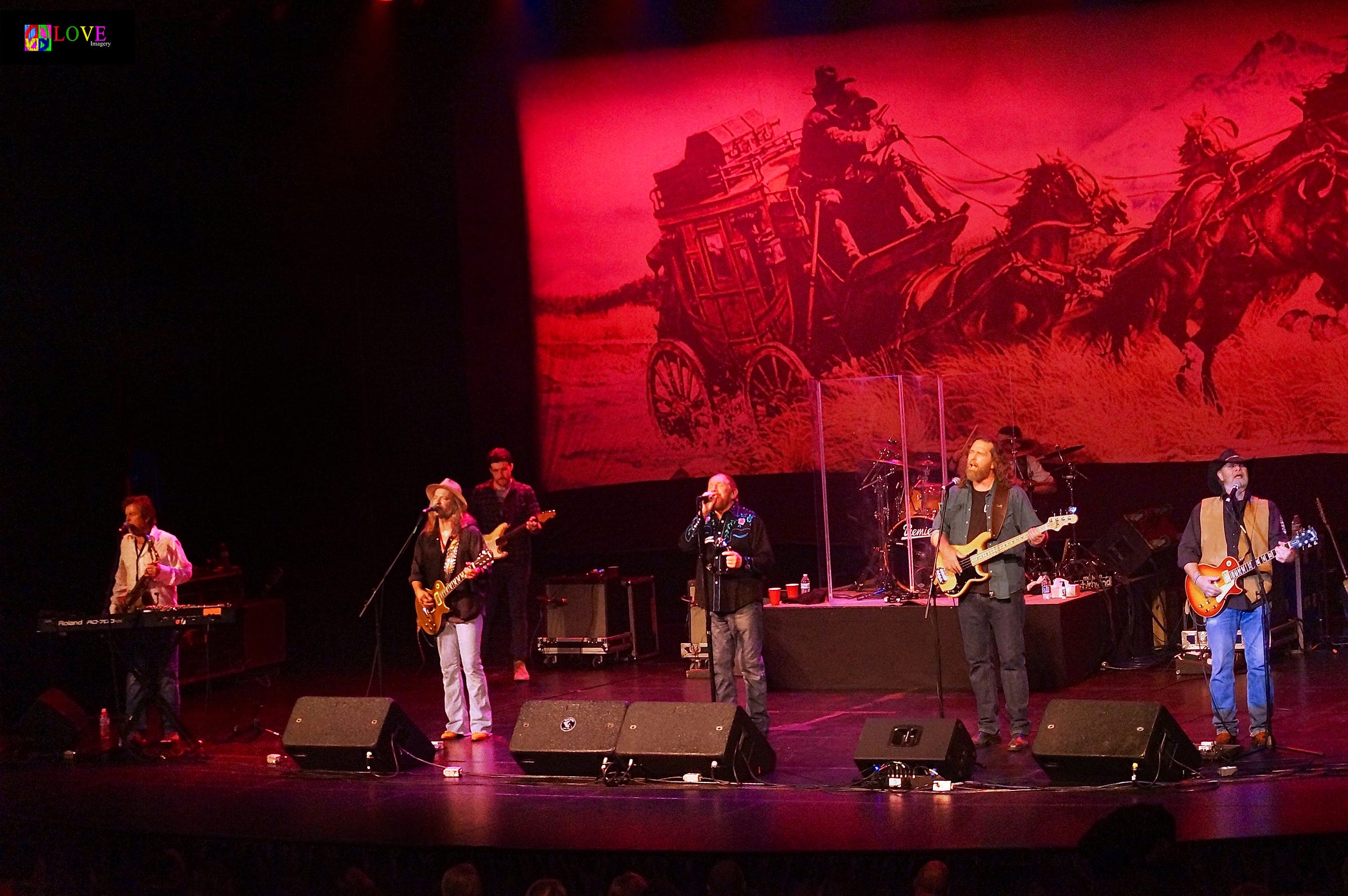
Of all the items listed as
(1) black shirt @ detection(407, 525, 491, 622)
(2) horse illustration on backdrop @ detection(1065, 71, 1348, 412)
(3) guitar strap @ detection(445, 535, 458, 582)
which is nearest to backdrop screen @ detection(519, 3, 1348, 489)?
(2) horse illustration on backdrop @ detection(1065, 71, 1348, 412)

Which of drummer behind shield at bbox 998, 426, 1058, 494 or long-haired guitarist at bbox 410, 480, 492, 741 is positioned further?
drummer behind shield at bbox 998, 426, 1058, 494

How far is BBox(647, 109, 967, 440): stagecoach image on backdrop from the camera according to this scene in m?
14.5

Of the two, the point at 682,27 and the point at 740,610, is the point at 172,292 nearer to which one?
the point at 682,27

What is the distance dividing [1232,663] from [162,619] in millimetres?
7066

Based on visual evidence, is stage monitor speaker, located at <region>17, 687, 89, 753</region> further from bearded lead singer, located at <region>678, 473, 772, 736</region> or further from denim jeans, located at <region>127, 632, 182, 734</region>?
bearded lead singer, located at <region>678, 473, 772, 736</region>

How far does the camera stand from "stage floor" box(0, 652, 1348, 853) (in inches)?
287

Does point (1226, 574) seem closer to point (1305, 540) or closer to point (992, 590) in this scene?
point (1305, 540)

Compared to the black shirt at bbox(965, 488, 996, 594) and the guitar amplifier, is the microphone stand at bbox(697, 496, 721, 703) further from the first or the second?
the guitar amplifier

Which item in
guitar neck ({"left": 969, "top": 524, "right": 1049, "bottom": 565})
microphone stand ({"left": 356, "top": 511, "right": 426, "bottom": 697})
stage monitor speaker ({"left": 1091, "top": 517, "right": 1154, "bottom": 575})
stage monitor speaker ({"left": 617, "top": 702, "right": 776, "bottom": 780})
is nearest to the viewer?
stage monitor speaker ({"left": 617, "top": 702, "right": 776, "bottom": 780})

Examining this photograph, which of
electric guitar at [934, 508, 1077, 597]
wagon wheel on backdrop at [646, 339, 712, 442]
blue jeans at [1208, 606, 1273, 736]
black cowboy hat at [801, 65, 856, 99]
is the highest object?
black cowboy hat at [801, 65, 856, 99]

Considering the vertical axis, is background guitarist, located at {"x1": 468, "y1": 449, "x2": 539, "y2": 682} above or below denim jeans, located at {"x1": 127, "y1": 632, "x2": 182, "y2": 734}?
above

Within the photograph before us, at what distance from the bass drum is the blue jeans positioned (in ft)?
10.5

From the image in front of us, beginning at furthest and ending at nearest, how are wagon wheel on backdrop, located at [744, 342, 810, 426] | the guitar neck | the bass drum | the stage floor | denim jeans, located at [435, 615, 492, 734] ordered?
wagon wheel on backdrop, located at [744, 342, 810, 426], the bass drum, denim jeans, located at [435, 615, 492, 734], the guitar neck, the stage floor

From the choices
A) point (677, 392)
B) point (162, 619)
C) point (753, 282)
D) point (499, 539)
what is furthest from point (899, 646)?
point (162, 619)
